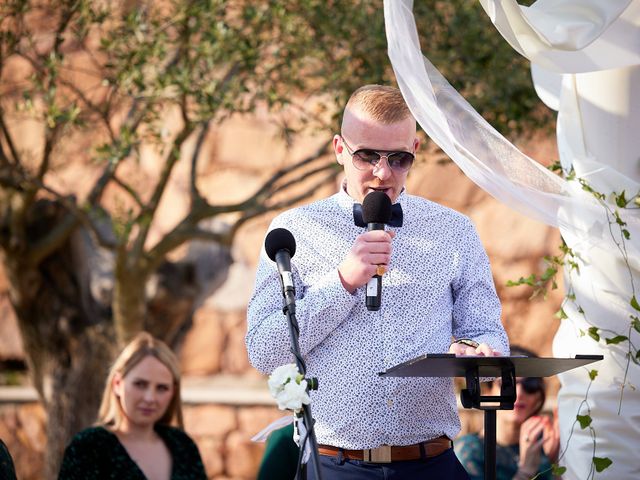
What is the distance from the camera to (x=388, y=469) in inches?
112

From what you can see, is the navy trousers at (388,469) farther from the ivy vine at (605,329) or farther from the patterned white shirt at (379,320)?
the ivy vine at (605,329)

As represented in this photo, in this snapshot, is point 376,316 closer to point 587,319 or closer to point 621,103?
point 587,319

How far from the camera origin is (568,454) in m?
3.37

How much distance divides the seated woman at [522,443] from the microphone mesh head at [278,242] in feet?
8.73

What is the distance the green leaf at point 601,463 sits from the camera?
3229mm

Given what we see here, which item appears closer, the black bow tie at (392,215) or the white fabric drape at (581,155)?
the black bow tie at (392,215)

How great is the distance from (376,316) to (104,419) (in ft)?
8.27

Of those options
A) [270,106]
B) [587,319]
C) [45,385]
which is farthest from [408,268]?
[45,385]

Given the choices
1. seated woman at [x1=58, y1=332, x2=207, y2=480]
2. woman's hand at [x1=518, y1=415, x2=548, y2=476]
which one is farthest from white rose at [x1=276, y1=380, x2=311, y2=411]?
woman's hand at [x1=518, y1=415, x2=548, y2=476]

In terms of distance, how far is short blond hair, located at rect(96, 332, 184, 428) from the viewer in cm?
508

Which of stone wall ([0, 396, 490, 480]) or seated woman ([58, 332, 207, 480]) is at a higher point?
seated woman ([58, 332, 207, 480])

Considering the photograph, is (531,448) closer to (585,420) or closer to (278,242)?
(585,420)

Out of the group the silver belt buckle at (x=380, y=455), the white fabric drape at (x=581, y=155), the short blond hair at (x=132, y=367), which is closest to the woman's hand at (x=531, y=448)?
the short blond hair at (x=132, y=367)

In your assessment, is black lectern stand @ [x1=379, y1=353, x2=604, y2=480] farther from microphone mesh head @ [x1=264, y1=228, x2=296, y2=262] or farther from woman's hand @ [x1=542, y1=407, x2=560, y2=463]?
woman's hand @ [x1=542, y1=407, x2=560, y2=463]
